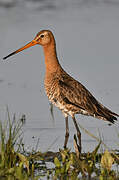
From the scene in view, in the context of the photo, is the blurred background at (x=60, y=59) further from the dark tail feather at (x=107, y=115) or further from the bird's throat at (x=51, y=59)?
the bird's throat at (x=51, y=59)

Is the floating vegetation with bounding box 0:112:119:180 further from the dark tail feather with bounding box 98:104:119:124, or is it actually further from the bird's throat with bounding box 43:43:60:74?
the bird's throat with bounding box 43:43:60:74

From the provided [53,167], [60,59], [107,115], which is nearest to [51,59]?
[107,115]

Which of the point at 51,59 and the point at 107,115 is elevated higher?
the point at 51,59

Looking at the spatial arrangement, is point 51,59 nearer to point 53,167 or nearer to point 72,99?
point 72,99

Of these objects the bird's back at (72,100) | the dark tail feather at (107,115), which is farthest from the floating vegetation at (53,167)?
the bird's back at (72,100)

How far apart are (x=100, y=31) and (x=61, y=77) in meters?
6.35

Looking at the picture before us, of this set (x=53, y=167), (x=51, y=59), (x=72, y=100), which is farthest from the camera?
(x=51, y=59)

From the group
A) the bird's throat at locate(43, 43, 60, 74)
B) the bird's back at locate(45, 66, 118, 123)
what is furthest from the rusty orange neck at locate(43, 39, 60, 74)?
the bird's back at locate(45, 66, 118, 123)

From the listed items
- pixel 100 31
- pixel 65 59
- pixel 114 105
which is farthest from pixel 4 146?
pixel 100 31

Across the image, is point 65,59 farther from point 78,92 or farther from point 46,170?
point 46,170

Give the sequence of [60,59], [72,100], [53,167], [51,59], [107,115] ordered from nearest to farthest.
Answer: [53,167], [107,115], [72,100], [51,59], [60,59]

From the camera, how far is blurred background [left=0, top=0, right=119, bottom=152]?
10.3 metres

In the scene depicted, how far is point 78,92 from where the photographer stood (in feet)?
32.5

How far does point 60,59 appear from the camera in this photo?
1381cm
